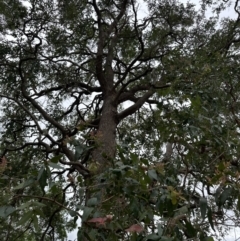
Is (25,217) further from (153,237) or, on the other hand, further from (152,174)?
(152,174)

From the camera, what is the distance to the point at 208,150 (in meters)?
2.88

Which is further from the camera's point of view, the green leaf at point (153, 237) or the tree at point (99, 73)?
the tree at point (99, 73)

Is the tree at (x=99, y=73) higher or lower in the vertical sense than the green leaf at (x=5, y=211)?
higher

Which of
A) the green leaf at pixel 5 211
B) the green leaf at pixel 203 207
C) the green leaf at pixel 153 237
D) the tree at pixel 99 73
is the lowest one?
the green leaf at pixel 153 237

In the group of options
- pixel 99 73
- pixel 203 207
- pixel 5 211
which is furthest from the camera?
pixel 99 73

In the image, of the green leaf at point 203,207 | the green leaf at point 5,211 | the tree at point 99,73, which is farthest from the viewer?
the tree at point 99,73

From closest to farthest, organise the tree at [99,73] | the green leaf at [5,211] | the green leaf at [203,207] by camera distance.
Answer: the green leaf at [5,211]
the green leaf at [203,207]
the tree at [99,73]

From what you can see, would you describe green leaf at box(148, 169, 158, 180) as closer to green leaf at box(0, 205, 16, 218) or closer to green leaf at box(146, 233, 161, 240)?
green leaf at box(146, 233, 161, 240)

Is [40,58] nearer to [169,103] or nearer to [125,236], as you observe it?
[169,103]

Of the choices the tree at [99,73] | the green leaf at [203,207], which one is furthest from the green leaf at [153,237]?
the tree at [99,73]

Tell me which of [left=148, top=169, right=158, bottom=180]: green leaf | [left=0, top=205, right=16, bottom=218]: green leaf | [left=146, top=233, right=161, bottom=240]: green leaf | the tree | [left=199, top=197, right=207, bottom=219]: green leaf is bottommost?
[left=146, top=233, right=161, bottom=240]: green leaf

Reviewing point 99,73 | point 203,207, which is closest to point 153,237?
point 203,207

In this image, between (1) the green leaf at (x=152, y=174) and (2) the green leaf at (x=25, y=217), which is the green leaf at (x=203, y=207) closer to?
(1) the green leaf at (x=152, y=174)

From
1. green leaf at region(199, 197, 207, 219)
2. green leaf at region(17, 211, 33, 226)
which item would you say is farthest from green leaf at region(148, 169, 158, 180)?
green leaf at region(17, 211, 33, 226)
